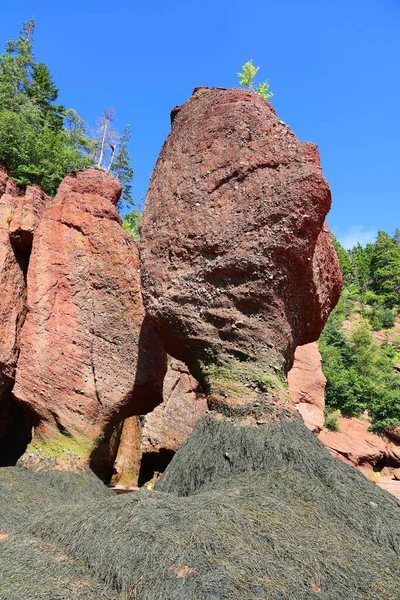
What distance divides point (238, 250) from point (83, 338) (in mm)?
2694

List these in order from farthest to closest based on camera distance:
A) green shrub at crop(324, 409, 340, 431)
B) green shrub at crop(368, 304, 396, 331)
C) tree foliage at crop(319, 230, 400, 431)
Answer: green shrub at crop(368, 304, 396, 331) → tree foliage at crop(319, 230, 400, 431) → green shrub at crop(324, 409, 340, 431)

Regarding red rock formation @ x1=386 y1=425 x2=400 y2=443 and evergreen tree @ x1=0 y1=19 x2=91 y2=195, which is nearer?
evergreen tree @ x1=0 y1=19 x2=91 y2=195

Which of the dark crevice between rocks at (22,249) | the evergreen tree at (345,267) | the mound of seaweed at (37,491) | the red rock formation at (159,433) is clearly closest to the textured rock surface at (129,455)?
the red rock formation at (159,433)

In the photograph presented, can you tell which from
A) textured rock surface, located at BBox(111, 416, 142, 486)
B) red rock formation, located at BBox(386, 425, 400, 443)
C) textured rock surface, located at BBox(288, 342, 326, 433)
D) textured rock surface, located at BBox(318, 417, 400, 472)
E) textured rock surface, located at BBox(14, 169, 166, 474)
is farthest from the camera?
red rock formation, located at BBox(386, 425, 400, 443)

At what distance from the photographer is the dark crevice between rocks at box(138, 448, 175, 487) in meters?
8.81

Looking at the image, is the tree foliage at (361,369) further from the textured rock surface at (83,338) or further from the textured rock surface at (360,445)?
the textured rock surface at (83,338)

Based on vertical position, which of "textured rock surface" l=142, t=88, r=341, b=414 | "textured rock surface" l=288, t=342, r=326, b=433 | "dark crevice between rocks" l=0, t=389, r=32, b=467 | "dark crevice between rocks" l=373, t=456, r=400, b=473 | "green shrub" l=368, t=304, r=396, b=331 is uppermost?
"green shrub" l=368, t=304, r=396, b=331

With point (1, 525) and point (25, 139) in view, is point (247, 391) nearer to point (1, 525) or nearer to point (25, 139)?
point (1, 525)

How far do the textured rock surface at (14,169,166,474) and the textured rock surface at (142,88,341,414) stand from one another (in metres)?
1.15

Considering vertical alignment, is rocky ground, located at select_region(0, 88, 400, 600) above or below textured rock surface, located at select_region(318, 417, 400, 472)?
above

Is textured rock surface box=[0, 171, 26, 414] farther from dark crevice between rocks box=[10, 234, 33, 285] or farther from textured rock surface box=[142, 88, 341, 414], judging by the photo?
textured rock surface box=[142, 88, 341, 414]

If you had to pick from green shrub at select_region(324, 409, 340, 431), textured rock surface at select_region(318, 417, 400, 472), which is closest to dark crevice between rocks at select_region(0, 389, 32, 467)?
textured rock surface at select_region(318, 417, 400, 472)

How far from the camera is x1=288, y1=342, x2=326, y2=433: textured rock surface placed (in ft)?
38.8

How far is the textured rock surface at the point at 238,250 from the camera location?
15.3 feet
